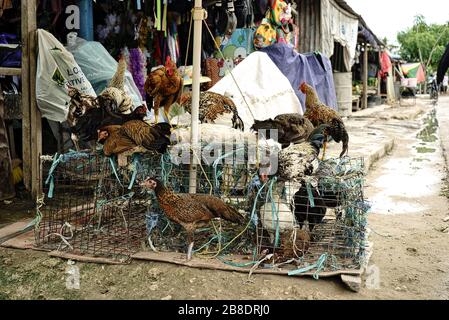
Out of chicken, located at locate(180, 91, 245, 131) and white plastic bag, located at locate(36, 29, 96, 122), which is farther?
white plastic bag, located at locate(36, 29, 96, 122)

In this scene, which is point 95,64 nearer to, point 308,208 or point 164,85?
point 164,85

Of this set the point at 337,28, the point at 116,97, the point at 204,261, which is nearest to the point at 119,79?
the point at 116,97

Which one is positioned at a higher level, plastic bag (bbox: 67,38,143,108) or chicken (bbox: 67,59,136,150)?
plastic bag (bbox: 67,38,143,108)

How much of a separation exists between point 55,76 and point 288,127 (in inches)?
105

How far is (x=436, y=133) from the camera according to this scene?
13.4 m

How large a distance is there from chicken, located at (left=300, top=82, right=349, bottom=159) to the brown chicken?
1905 millimetres

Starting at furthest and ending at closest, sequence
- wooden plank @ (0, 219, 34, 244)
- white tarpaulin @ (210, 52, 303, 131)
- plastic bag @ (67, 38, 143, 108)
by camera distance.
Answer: white tarpaulin @ (210, 52, 303, 131)
plastic bag @ (67, 38, 143, 108)
wooden plank @ (0, 219, 34, 244)

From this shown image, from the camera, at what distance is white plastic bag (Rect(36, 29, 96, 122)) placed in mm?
5105

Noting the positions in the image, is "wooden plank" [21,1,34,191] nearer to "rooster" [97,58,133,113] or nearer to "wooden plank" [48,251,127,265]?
"rooster" [97,58,133,113]

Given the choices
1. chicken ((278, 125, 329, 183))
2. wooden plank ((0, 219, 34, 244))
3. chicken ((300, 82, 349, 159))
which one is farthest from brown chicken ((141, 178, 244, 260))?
chicken ((300, 82, 349, 159))

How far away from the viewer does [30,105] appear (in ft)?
17.4

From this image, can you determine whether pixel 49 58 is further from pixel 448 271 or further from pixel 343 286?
pixel 448 271

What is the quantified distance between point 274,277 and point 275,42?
5.84 meters

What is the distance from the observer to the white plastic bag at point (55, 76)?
511 centimetres
